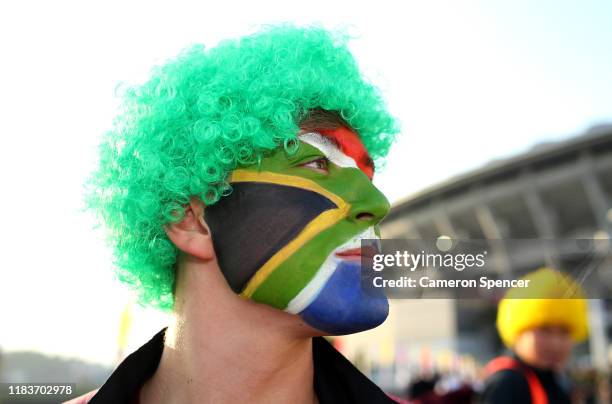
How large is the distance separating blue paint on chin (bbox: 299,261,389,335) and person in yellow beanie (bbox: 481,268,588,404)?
2.54 meters

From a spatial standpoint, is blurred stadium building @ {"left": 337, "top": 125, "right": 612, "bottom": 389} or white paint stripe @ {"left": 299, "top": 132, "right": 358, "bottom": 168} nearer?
white paint stripe @ {"left": 299, "top": 132, "right": 358, "bottom": 168}

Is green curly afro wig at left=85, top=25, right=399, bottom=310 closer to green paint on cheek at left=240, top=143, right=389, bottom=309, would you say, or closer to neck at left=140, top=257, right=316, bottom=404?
green paint on cheek at left=240, top=143, right=389, bottom=309

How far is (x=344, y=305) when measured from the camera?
210cm

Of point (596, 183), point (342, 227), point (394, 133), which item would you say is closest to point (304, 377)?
point (342, 227)

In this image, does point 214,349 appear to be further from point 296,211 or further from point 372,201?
point 372,201

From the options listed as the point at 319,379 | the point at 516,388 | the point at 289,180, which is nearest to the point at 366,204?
the point at 289,180

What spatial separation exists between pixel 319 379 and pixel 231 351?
45 centimetres

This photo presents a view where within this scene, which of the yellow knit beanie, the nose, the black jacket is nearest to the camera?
the nose

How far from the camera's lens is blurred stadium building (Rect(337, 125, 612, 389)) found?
37688 mm

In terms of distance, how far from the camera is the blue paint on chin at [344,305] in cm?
210

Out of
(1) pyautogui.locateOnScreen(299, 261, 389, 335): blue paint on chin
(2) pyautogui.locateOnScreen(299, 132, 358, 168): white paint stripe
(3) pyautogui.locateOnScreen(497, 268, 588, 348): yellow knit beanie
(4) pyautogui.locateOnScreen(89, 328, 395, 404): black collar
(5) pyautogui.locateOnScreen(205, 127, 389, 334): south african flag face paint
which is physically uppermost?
(2) pyautogui.locateOnScreen(299, 132, 358, 168): white paint stripe

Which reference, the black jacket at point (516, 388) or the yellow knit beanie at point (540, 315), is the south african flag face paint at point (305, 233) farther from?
the black jacket at point (516, 388)

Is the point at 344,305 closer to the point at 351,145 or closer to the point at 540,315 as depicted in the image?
the point at 351,145

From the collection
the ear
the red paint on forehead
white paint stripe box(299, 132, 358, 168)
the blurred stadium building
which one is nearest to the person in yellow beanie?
the red paint on forehead
